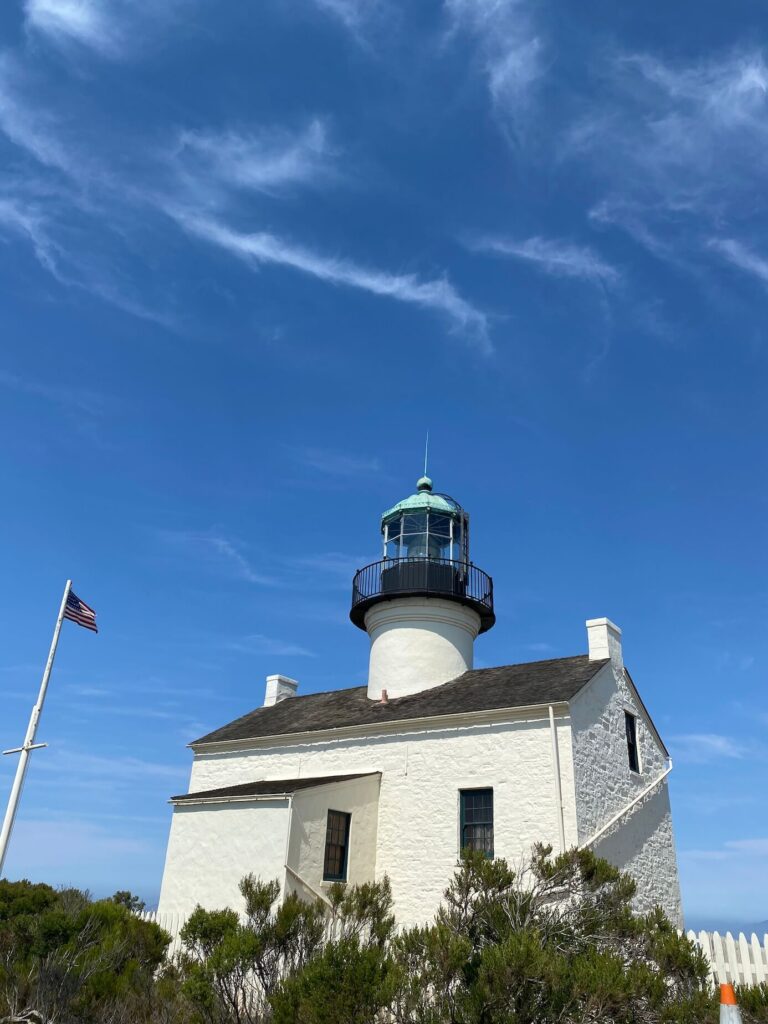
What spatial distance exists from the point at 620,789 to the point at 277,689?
11.3 meters

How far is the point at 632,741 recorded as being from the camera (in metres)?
18.8

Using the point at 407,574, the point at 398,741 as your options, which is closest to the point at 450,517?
the point at 407,574

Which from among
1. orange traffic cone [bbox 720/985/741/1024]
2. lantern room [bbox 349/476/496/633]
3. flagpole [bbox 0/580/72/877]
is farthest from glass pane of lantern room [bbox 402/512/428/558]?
orange traffic cone [bbox 720/985/741/1024]

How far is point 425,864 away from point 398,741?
2700 mm

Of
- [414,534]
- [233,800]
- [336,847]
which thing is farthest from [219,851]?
[414,534]

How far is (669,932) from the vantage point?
395 inches

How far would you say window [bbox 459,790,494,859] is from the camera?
640 inches

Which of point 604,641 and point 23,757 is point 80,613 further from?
point 604,641

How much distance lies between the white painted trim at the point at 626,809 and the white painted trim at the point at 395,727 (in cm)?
238

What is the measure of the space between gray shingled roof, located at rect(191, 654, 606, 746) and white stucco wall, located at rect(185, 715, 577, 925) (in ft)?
1.60

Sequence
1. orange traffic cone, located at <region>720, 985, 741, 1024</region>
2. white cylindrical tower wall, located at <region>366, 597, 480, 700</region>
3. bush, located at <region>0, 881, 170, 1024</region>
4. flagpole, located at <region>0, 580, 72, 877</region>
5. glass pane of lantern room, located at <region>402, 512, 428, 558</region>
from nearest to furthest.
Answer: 1. orange traffic cone, located at <region>720, 985, 741, 1024</region>
2. bush, located at <region>0, 881, 170, 1024</region>
3. flagpole, located at <region>0, 580, 72, 877</region>
4. white cylindrical tower wall, located at <region>366, 597, 480, 700</region>
5. glass pane of lantern room, located at <region>402, 512, 428, 558</region>

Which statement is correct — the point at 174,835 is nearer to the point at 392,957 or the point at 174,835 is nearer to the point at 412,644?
the point at 412,644

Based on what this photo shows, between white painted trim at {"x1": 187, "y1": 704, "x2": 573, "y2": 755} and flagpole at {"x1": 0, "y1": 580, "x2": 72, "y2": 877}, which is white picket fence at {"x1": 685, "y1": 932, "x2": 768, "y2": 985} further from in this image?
flagpole at {"x1": 0, "y1": 580, "x2": 72, "y2": 877}

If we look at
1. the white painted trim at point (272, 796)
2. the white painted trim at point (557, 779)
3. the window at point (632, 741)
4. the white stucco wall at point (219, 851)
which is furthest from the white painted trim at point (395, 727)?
the white stucco wall at point (219, 851)
